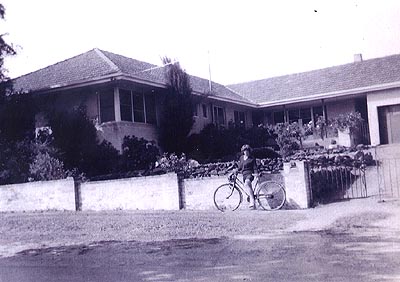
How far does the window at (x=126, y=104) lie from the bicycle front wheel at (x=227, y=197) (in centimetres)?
773

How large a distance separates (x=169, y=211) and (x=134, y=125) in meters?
7.15

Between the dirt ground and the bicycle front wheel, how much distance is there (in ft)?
1.49

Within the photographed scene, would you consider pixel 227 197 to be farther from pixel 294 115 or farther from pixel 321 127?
pixel 294 115

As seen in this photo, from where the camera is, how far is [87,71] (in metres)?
19.6

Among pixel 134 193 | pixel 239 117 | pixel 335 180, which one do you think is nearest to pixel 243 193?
pixel 335 180

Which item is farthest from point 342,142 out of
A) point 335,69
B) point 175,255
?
point 175,255

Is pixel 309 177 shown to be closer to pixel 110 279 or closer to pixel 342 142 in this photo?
pixel 110 279

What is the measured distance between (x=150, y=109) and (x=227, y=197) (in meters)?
9.32

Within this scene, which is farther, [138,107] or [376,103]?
[376,103]

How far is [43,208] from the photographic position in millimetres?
14867

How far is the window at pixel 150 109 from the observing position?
797 inches

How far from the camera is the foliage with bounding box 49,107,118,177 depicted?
1706 centimetres

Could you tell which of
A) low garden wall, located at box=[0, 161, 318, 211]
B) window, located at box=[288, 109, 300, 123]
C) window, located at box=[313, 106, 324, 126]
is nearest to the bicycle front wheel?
low garden wall, located at box=[0, 161, 318, 211]

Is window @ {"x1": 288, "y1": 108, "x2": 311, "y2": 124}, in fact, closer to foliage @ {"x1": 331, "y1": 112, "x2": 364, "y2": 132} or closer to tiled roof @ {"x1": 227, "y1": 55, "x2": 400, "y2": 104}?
tiled roof @ {"x1": 227, "y1": 55, "x2": 400, "y2": 104}
